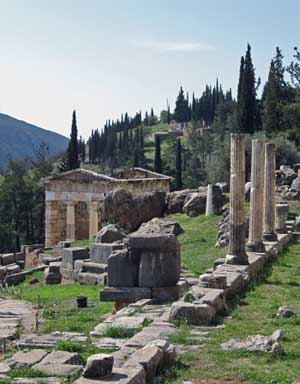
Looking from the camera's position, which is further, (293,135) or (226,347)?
(293,135)

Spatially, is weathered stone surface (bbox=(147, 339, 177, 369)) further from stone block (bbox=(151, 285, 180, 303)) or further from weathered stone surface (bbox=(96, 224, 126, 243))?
weathered stone surface (bbox=(96, 224, 126, 243))

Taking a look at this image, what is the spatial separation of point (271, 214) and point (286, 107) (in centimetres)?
3366

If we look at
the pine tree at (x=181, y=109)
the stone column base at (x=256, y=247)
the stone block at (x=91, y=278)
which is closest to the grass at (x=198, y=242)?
the stone column base at (x=256, y=247)

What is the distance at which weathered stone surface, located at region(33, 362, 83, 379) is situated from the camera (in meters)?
7.50

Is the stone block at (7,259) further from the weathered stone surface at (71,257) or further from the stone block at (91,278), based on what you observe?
the stone block at (91,278)

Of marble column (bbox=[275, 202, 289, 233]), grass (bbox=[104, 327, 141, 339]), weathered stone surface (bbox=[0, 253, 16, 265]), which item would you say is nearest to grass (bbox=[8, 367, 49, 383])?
grass (bbox=[104, 327, 141, 339])

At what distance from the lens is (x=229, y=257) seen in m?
16.5

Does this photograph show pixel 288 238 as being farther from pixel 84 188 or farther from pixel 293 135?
pixel 293 135

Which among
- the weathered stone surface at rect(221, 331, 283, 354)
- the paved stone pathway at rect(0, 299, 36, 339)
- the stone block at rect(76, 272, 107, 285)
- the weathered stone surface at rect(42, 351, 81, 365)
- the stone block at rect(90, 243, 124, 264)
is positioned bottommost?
the paved stone pathway at rect(0, 299, 36, 339)

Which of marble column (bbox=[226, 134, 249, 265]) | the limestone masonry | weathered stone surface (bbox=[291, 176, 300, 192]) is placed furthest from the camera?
the limestone masonry

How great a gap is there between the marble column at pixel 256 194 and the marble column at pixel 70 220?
824 inches

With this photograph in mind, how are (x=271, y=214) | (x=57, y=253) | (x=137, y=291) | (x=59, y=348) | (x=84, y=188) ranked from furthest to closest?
(x=84, y=188) < (x=57, y=253) < (x=271, y=214) < (x=137, y=291) < (x=59, y=348)

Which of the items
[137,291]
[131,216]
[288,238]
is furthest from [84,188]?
[137,291]

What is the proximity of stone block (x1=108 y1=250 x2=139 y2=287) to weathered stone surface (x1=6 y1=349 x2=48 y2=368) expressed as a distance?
5.36 meters
